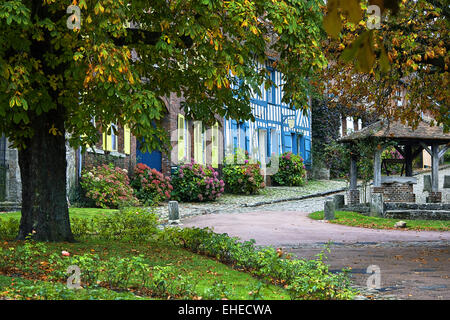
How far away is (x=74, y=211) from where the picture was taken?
15.5 m

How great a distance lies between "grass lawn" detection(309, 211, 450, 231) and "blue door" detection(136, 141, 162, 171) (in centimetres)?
671

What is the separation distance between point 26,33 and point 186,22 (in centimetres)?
225

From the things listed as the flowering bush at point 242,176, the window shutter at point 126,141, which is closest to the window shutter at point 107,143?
the window shutter at point 126,141

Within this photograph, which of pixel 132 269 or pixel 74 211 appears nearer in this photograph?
pixel 132 269

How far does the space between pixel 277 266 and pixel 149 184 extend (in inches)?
580

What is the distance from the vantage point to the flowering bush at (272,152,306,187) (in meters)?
30.4

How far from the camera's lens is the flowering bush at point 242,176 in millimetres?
25938

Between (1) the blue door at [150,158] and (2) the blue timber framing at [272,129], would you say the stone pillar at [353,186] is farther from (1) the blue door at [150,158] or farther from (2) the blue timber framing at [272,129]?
(1) the blue door at [150,158]

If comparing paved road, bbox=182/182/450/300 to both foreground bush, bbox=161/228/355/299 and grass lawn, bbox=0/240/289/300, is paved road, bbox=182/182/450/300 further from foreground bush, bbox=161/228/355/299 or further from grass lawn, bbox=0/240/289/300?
grass lawn, bbox=0/240/289/300

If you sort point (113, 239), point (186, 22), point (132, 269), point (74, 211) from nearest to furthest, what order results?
1. point (132, 269)
2. point (186, 22)
3. point (113, 239)
4. point (74, 211)

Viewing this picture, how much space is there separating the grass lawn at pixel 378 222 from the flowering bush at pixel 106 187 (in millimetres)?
5507

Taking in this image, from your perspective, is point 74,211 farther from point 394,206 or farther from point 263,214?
point 394,206
